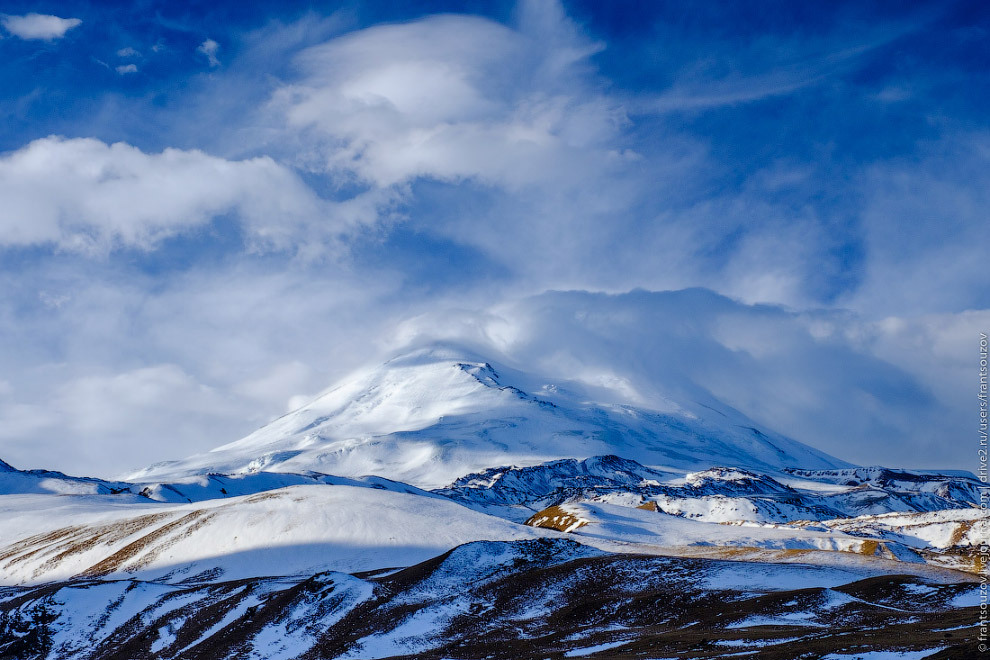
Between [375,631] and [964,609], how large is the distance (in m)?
48.5

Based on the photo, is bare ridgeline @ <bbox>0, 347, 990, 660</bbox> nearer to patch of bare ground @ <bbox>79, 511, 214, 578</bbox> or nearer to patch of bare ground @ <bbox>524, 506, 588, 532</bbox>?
patch of bare ground @ <bbox>79, 511, 214, 578</bbox>

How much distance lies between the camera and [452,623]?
3017 inches

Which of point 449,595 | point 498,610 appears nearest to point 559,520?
point 449,595

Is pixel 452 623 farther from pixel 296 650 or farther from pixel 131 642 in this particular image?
pixel 131 642

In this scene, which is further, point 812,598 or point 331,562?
point 331,562

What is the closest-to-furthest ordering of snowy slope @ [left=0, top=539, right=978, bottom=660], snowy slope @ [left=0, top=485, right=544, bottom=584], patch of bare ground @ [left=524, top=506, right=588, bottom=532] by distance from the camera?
snowy slope @ [left=0, top=539, right=978, bottom=660] → snowy slope @ [left=0, top=485, right=544, bottom=584] → patch of bare ground @ [left=524, top=506, right=588, bottom=532]

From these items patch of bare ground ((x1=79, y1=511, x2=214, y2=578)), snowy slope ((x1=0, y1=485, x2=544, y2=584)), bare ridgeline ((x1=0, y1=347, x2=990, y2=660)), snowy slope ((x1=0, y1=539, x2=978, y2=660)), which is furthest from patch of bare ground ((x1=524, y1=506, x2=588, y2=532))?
patch of bare ground ((x1=79, y1=511, x2=214, y2=578))

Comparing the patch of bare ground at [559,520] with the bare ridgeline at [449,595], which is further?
the patch of bare ground at [559,520]

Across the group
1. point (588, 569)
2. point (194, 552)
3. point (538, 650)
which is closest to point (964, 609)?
point (538, 650)

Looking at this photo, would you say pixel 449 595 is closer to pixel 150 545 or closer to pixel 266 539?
pixel 266 539

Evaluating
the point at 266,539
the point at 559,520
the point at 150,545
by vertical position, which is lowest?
the point at 559,520

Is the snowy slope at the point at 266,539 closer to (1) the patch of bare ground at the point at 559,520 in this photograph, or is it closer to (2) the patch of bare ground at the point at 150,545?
(2) the patch of bare ground at the point at 150,545

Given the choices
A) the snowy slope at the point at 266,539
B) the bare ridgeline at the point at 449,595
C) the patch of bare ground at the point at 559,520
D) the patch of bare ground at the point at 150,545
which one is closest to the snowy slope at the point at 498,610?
the bare ridgeline at the point at 449,595

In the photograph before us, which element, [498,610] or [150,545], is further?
[150,545]
